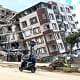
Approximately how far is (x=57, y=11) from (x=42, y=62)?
2.03 m

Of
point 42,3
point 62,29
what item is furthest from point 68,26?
point 42,3

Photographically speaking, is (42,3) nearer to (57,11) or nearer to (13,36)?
(57,11)

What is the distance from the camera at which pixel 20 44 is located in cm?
1173

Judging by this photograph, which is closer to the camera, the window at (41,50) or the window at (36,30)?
the window at (41,50)

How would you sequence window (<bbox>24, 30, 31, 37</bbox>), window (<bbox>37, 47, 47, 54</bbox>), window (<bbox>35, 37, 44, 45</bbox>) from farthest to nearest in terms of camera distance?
window (<bbox>24, 30, 31, 37</bbox>) < window (<bbox>35, 37, 44, 45</bbox>) < window (<bbox>37, 47, 47, 54</bbox>)

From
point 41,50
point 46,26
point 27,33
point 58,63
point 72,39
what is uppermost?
point 46,26

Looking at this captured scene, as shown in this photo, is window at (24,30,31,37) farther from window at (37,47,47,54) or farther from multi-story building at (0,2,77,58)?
window at (37,47,47,54)

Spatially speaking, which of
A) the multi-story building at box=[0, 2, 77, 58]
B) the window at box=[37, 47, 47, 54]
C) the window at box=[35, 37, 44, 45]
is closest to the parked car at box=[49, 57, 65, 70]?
the multi-story building at box=[0, 2, 77, 58]

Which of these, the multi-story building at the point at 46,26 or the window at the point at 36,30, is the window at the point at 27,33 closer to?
the multi-story building at the point at 46,26

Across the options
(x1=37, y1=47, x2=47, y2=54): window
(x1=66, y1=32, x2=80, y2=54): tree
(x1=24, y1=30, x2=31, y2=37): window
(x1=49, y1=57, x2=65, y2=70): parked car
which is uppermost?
(x1=24, y1=30, x2=31, y2=37): window

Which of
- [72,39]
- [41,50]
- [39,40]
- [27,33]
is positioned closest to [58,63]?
[41,50]

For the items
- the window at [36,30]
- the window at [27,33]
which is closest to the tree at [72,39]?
the window at [36,30]

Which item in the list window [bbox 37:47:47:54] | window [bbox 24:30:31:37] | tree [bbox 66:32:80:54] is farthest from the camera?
window [bbox 24:30:31:37]

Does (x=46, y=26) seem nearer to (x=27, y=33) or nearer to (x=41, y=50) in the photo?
(x=27, y=33)
